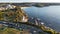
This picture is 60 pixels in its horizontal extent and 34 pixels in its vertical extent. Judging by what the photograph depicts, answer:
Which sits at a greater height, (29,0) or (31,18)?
(29,0)

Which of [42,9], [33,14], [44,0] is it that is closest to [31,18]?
[33,14]

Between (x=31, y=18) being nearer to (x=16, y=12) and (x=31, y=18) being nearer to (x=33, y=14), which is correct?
(x=33, y=14)

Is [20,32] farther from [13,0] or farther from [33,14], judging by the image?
[13,0]

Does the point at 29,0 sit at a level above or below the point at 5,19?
above

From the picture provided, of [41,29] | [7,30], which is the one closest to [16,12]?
[7,30]

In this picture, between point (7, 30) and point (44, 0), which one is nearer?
point (7, 30)

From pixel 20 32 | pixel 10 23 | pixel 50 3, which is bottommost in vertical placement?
pixel 20 32

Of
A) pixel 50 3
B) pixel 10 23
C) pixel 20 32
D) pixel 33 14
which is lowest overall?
pixel 20 32
